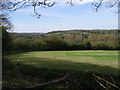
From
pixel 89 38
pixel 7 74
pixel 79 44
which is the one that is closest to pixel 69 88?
pixel 7 74

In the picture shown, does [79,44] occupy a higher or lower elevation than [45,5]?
lower

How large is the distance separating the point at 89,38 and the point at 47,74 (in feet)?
62.7

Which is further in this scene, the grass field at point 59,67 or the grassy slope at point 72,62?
the grassy slope at point 72,62

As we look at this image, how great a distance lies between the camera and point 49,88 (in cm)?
427

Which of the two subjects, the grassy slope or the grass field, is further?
the grassy slope

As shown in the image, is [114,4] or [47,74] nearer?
[114,4]

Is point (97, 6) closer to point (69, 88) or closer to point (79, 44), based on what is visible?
point (69, 88)

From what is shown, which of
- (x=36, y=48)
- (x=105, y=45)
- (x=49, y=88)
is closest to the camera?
(x=49, y=88)

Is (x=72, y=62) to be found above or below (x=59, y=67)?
below

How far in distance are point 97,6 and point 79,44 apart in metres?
22.2

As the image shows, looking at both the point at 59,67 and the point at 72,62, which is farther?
the point at 72,62

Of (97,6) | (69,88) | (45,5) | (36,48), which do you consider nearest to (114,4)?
(97,6)

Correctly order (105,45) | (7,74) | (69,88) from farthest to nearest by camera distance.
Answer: (105,45), (7,74), (69,88)

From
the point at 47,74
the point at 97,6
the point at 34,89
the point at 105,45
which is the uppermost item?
the point at 97,6
